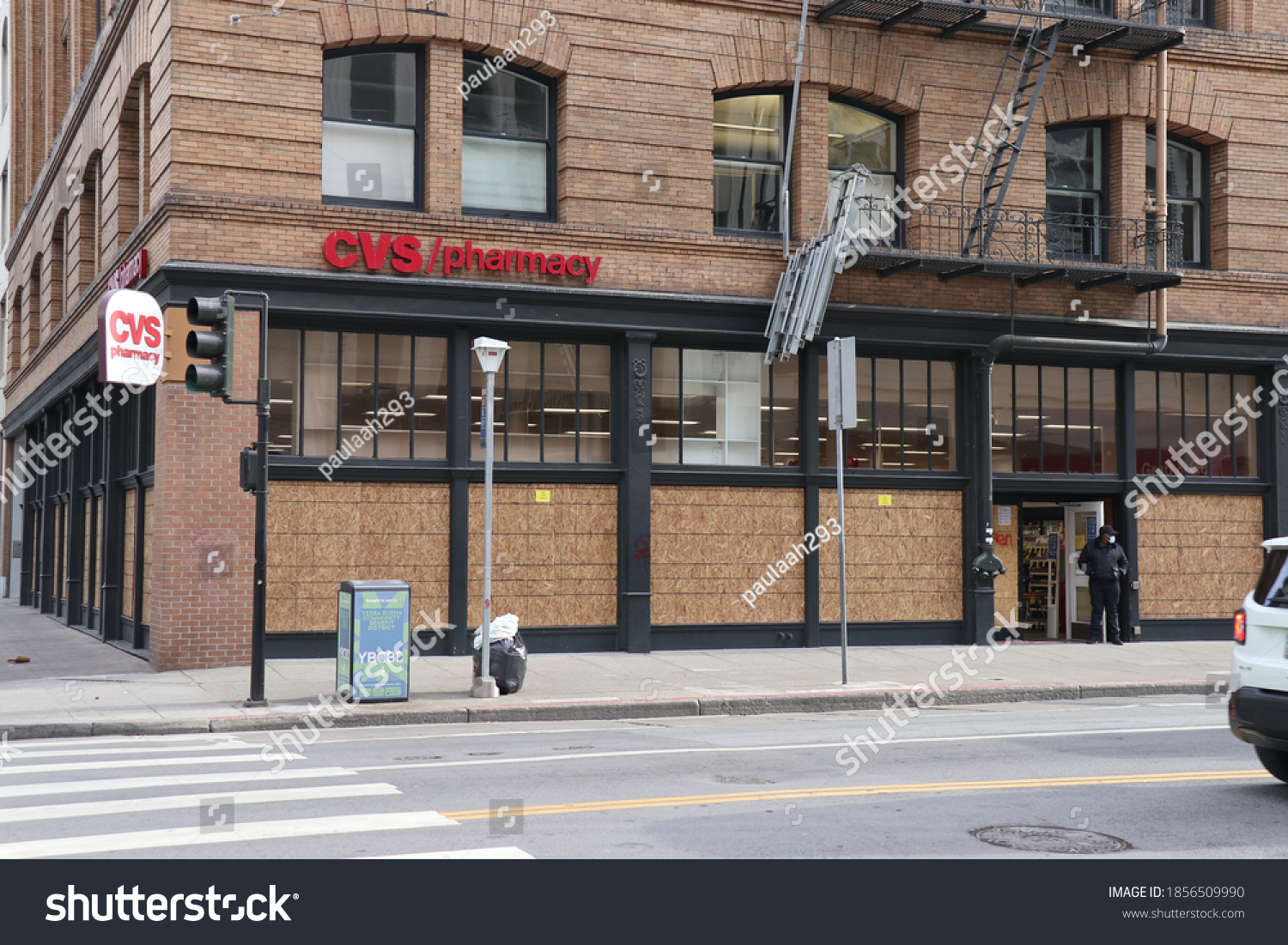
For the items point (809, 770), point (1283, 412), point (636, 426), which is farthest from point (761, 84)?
point (809, 770)

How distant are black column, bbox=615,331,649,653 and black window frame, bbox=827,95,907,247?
15.0 ft

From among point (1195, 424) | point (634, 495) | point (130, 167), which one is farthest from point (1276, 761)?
point (130, 167)

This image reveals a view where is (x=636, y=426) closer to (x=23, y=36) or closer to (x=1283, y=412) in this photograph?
(x=1283, y=412)

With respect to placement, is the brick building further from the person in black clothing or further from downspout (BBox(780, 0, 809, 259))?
the person in black clothing

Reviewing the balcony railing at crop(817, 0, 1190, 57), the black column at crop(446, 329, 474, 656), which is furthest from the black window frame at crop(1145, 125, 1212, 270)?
the black column at crop(446, 329, 474, 656)

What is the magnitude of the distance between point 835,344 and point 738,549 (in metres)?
4.55

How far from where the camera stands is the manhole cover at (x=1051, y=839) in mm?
6793

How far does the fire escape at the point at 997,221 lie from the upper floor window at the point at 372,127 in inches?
219

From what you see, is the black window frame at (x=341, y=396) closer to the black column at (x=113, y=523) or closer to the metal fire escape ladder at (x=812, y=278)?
the metal fire escape ladder at (x=812, y=278)

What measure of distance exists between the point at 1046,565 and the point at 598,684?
1009cm

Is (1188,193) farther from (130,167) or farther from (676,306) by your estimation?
(130,167)

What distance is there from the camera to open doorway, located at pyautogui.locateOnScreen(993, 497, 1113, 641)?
2078 centimetres

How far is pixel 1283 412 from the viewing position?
21703mm

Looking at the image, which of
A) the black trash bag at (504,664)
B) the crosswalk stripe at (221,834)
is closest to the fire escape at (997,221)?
the black trash bag at (504,664)
